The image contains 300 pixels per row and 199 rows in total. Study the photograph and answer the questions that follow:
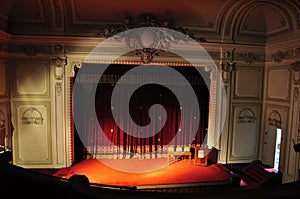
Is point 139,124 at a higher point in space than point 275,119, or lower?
lower

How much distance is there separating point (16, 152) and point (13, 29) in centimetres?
385

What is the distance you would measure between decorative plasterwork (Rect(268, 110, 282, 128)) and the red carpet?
2235 mm

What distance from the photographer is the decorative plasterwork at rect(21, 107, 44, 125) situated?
7.03 metres

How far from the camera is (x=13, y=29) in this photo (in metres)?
6.76

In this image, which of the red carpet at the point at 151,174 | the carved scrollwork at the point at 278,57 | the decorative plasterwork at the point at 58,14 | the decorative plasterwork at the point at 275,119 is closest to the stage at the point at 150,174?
the red carpet at the point at 151,174

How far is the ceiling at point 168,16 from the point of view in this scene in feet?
21.8

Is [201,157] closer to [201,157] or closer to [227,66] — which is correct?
[201,157]

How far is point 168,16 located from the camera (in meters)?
7.25

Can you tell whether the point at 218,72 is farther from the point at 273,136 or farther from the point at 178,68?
the point at 273,136

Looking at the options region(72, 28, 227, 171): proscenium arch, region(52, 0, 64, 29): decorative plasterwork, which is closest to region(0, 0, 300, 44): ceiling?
region(52, 0, 64, 29): decorative plasterwork

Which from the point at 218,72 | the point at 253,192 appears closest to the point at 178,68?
the point at 218,72

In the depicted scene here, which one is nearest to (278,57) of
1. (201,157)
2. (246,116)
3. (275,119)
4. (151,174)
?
(275,119)

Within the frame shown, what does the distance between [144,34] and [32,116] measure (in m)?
4.47

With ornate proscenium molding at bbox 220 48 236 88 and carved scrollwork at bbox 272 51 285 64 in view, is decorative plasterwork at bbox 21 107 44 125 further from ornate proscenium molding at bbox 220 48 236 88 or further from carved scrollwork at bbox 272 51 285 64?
carved scrollwork at bbox 272 51 285 64
